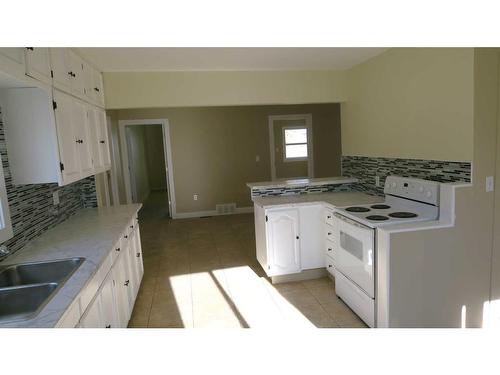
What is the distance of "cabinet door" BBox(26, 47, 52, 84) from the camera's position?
191 cm

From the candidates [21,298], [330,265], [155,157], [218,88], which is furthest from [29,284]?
[155,157]

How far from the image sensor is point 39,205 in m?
2.58

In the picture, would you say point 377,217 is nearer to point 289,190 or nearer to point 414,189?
point 414,189

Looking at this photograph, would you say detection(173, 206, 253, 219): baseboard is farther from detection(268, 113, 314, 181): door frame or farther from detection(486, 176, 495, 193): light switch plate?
detection(486, 176, 495, 193): light switch plate

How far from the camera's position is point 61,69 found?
2.45 m

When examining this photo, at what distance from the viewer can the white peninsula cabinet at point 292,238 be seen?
3.45 metres

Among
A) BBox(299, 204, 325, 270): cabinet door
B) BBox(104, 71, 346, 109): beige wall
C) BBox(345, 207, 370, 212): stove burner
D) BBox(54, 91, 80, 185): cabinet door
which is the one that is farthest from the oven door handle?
BBox(54, 91, 80, 185): cabinet door

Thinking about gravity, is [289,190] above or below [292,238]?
above

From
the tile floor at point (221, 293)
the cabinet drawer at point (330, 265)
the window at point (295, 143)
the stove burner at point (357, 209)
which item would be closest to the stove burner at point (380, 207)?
the stove burner at point (357, 209)

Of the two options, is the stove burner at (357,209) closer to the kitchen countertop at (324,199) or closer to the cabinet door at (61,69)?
the kitchen countertop at (324,199)

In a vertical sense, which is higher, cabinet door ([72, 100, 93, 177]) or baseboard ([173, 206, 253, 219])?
cabinet door ([72, 100, 93, 177])

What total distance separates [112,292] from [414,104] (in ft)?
9.48
